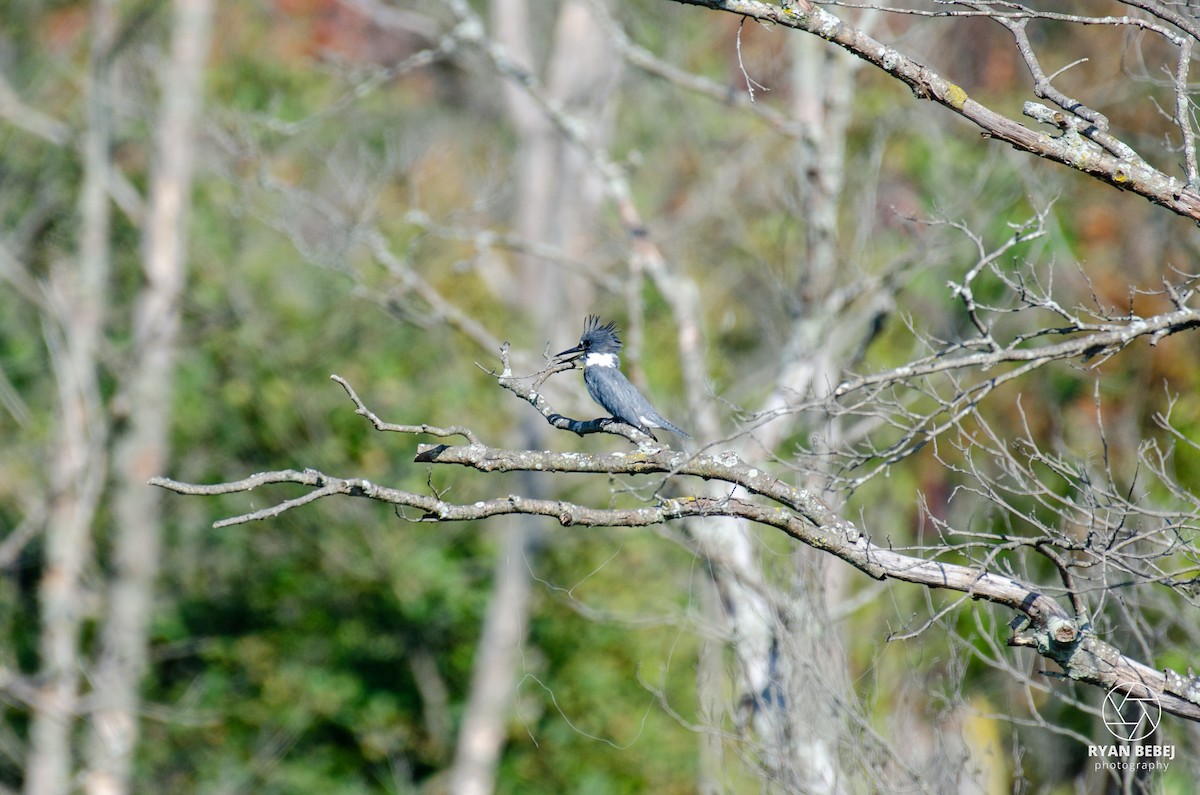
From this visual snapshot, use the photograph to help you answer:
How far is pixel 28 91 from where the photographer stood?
11.9 m

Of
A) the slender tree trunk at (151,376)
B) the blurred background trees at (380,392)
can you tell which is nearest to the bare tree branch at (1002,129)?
the blurred background trees at (380,392)

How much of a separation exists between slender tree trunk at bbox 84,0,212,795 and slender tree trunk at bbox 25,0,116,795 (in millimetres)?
300

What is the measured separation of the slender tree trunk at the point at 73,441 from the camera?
10.4 m

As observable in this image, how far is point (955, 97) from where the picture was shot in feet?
12.1

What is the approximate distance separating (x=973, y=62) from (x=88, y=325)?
29.8 feet

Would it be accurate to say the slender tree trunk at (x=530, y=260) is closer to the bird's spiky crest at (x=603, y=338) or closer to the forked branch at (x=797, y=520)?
the bird's spiky crest at (x=603, y=338)

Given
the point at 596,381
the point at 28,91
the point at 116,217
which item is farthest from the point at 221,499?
the point at 596,381

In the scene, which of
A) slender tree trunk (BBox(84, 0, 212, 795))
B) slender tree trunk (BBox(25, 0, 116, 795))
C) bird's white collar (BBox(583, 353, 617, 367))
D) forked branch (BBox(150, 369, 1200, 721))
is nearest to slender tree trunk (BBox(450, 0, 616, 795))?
slender tree trunk (BBox(84, 0, 212, 795))

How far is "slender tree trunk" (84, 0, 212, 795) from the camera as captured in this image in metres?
10.8

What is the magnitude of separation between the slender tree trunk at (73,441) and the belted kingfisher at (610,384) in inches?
256

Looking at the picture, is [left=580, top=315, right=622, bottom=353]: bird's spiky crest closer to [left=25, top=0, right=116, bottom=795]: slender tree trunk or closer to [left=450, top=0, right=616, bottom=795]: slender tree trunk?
[left=450, top=0, right=616, bottom=795]: slender tree trunk

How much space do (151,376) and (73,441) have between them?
2.91 ft

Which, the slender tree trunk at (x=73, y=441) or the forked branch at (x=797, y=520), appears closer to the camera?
the forked branch at (x=797, y=520)

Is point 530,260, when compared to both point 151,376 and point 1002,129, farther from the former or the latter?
point 1002,129
